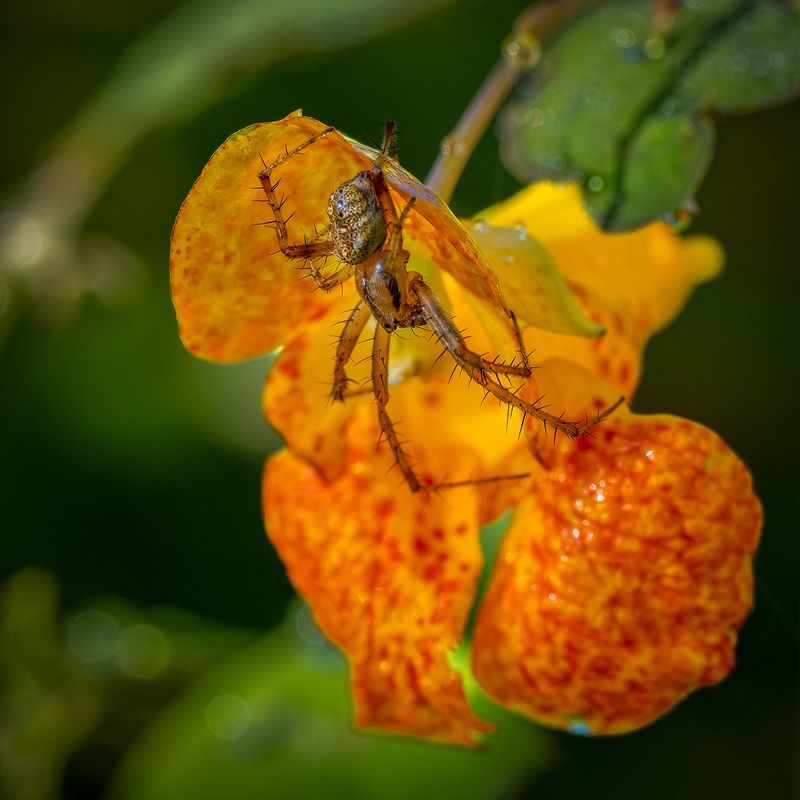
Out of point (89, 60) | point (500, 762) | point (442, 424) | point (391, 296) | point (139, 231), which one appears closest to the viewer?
point (391, 296)

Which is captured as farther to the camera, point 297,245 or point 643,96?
point 643,96

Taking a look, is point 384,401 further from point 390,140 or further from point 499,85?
point 499,85

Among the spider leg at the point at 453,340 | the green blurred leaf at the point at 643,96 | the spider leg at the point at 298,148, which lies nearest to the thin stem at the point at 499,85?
the green blurred leaf at the point at 643,96

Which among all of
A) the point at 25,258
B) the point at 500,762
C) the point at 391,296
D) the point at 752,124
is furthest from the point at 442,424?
the point at 25,258

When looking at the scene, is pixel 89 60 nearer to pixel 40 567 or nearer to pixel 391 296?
pixel 40 567

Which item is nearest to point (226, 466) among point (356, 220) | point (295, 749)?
point (295, 749)

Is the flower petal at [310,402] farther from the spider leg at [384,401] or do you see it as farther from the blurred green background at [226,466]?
the blurred green background at [226,466]
